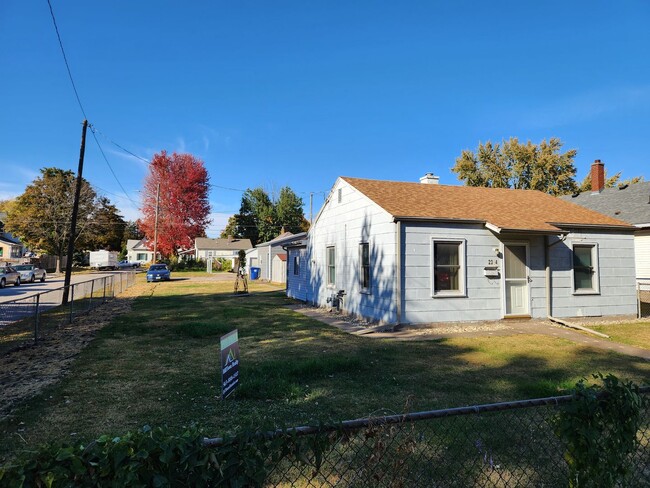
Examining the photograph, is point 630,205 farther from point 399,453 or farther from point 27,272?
point 27,272

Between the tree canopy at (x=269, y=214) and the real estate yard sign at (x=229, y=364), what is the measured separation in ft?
194

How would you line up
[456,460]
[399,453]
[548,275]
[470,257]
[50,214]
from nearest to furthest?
[399,453]
[456,460]
[470,257]
[548,275]
[50,214]

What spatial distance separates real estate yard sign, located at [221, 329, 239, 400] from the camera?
16.7 feet

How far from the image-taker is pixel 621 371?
22.7 ft

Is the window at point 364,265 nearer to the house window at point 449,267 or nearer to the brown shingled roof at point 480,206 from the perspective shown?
the brown shingled roof at point 480,206

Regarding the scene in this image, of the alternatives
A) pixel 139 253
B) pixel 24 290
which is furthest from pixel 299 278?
pixel 139 253

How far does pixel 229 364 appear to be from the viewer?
5219 millimetres

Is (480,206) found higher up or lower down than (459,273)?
higher up

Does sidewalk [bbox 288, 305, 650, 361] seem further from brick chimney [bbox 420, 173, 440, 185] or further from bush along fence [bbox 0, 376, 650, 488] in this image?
brick chimney [bbox 420, 173, 440, 185]

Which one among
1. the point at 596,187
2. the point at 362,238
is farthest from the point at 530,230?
the point at 596,187

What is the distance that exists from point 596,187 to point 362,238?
18012mm

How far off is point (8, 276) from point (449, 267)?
97.0 feet

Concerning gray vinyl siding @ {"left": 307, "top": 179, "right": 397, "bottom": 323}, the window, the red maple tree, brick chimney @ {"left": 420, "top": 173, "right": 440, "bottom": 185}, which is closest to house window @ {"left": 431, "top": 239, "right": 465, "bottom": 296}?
gray vinyl siding @ {"left": 307, "top": 179, "right": 397, "bottom": 323}

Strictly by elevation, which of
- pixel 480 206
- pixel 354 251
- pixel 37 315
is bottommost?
pixel 37 315
